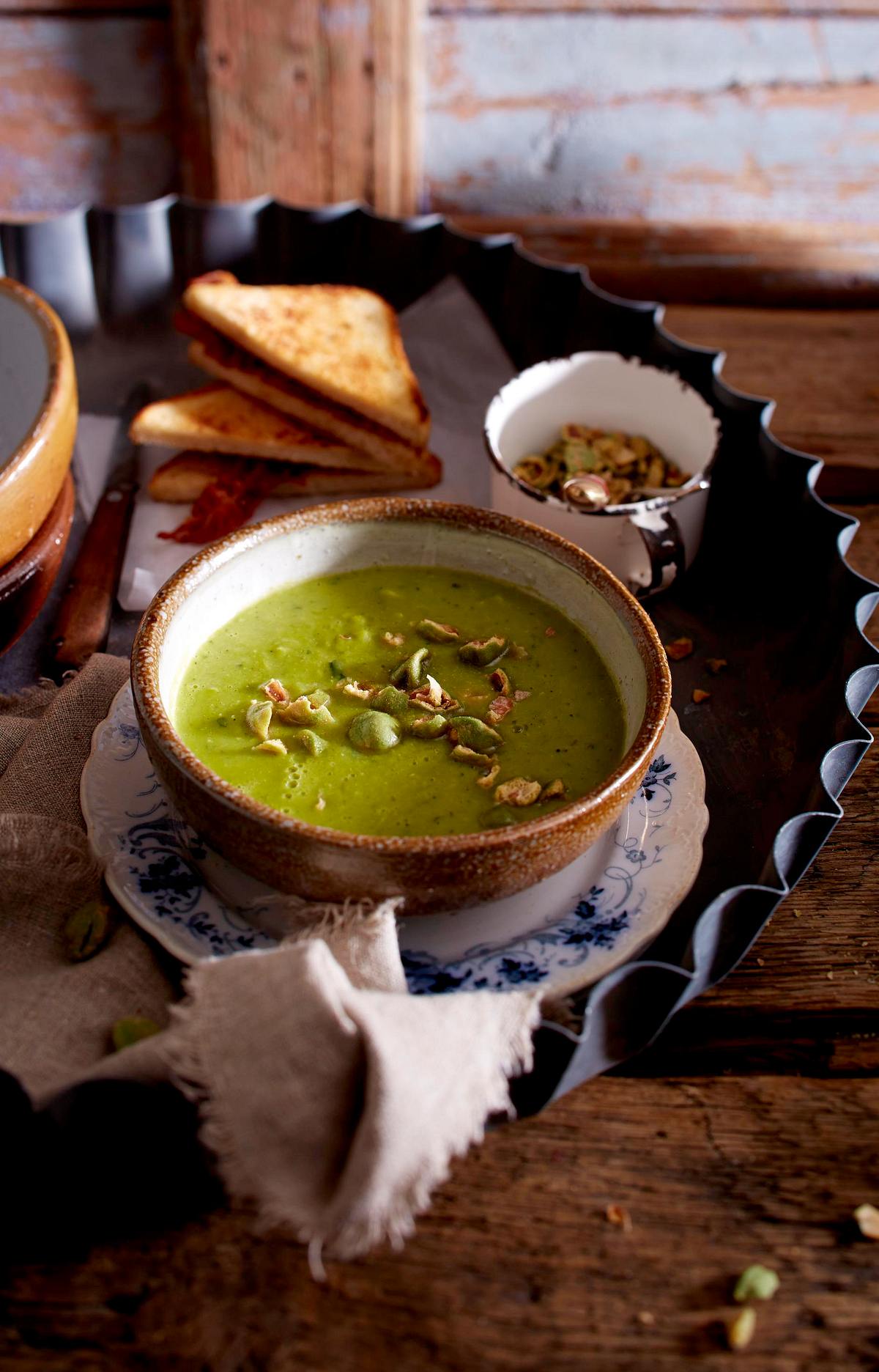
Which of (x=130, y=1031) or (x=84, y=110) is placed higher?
(x=84, y=110)

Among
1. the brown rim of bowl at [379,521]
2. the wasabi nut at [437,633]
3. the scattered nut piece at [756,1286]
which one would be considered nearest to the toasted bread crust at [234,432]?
the brown rim of bowl at [379,521]

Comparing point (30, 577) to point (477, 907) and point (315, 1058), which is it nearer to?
point (477, 907)

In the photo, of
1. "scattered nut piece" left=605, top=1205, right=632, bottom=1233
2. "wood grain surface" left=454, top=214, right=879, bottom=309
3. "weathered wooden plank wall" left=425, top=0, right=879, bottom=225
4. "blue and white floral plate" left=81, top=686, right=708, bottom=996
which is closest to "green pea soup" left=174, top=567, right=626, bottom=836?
"blue and white floral plate" left=81, top=686, right=708, bottom=996

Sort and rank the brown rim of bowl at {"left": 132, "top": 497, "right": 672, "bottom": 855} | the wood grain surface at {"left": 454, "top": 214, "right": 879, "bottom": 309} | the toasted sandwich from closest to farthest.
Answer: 1. the brown rim of bowl at {"left": 132, "top": 497, "right": 672, "bottom": 855}
2. the toasted sandwich
3. the wood grain surface at {"left": 454, "top": 214, "right": 879, "bottom": 309}

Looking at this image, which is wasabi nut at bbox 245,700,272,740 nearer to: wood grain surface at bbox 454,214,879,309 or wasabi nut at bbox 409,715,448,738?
wasabi nut at bbox 409,715,448,738

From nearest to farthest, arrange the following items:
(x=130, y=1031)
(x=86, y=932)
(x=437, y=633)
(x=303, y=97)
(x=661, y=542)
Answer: (x=130, y=1031), (x=86, y=932), (x=437, y=633), (x=661, y=542), (x=303, y=97)

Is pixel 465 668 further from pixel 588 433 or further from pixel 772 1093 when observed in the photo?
pixel 588 433

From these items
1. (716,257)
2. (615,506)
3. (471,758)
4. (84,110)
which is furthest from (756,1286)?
(84,110)

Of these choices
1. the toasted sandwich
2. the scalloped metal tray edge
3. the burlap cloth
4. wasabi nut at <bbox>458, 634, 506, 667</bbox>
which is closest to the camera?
the burlap cloth
